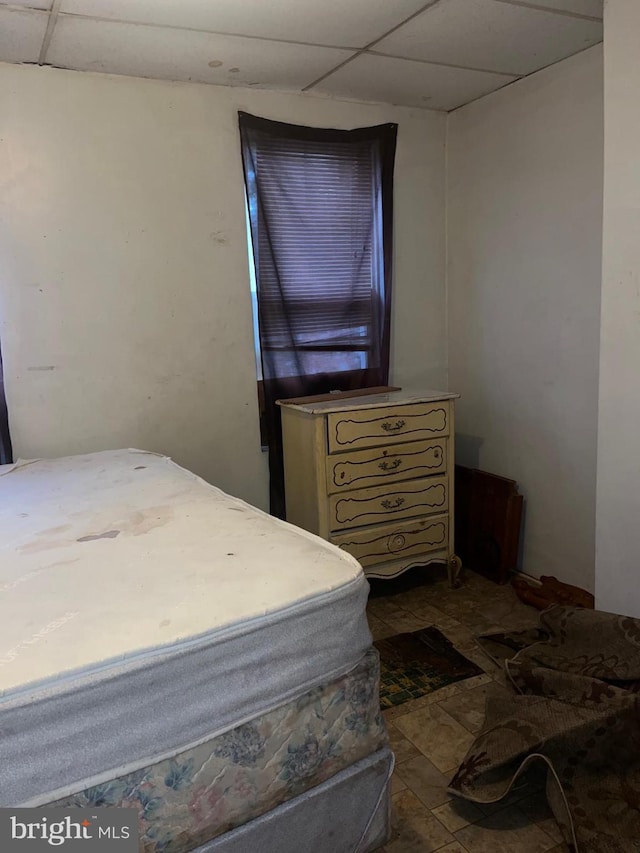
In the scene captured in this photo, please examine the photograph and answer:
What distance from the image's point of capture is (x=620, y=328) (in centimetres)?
201

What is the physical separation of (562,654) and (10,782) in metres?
1.68

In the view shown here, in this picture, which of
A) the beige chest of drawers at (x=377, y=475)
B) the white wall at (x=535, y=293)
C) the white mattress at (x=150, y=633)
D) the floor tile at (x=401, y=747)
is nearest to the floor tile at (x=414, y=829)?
the floor tile at (x=401, y=747)

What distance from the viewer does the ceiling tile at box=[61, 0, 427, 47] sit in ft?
6.49

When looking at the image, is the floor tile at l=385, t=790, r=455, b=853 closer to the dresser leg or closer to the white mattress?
the white mattress

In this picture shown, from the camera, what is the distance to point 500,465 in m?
3.16

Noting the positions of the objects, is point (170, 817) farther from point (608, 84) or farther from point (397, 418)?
point (608, 84)

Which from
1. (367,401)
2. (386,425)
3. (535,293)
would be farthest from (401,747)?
(535,293)

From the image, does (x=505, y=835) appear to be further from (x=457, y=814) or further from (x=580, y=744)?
(x=580, y=744)

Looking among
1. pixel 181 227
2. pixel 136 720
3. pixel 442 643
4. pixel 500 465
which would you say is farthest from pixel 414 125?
pixel 136 720

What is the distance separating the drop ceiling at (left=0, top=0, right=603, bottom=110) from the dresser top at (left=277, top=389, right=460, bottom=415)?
1.32 meters

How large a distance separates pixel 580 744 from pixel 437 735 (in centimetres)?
46

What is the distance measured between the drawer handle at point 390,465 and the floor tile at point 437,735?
37.9 inches

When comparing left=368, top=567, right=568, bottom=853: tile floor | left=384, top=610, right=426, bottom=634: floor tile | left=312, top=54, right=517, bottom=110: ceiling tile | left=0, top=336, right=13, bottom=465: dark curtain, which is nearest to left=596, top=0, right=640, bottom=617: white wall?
left=368, top=567, right=568, bottom=853: tile floor

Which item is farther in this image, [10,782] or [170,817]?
[170,817]
